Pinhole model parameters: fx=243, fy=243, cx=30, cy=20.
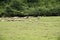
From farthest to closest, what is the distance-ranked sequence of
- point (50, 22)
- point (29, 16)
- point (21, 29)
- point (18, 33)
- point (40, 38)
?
point (29, 16)
point (50, 22)
point (21, 29)
point (18, 33)
point (40, 38)

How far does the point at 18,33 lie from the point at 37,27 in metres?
1.10

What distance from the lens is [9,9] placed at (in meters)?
12.2

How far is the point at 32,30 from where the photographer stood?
346 inches

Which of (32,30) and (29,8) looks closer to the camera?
(32,30)

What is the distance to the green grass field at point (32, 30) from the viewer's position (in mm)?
7825

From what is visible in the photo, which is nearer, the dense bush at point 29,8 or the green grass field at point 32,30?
the green grass field at point 32,30

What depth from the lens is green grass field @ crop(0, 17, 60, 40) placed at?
7.82m

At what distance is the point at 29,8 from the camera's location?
12539 mm

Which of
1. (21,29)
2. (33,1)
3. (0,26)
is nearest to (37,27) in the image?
(21,29)

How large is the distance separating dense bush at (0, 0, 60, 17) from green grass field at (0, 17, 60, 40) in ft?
5.61

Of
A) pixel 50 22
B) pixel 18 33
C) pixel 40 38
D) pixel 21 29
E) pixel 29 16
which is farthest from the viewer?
pixel 29 16

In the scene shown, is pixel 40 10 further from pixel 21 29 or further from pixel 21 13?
pixel 21 29

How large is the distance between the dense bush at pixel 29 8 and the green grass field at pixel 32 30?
1711 mm

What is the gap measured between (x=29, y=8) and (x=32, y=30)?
12.7 feet
